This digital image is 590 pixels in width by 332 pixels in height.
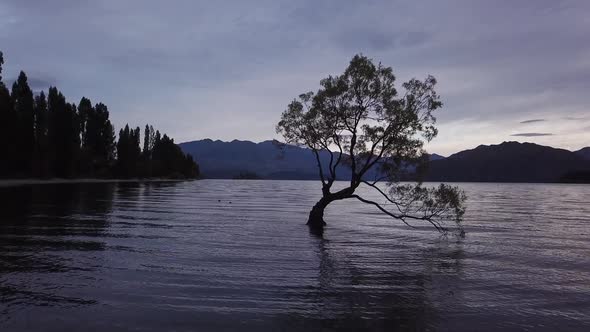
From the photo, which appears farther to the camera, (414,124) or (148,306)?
(414,124)

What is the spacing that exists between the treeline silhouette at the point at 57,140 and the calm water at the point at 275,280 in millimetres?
77251

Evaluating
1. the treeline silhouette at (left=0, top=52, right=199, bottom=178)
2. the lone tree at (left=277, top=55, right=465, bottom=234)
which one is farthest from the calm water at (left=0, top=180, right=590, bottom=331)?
the treeline silhouette at (left=0, top=52, right=199, bottom=178)

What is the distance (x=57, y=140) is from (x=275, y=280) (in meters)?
128

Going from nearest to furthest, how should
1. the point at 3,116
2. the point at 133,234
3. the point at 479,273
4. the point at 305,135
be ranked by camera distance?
1. the point at 479,273
2. the point at 133,234
3. the point at 305,135
4. the point at 3,116

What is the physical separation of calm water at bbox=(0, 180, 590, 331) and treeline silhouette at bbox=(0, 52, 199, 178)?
77251 mm

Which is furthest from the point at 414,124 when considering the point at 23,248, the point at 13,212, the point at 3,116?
the point at 3,116

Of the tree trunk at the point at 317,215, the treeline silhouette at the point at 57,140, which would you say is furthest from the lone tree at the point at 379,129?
the treeline silhouette at the point at 57,140

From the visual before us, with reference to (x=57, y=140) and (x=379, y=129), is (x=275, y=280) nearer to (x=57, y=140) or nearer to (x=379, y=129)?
(x=379, y=129)

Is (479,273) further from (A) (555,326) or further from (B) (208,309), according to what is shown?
(B) (208,309)

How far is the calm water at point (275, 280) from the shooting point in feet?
41.6

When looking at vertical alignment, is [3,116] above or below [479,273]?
above

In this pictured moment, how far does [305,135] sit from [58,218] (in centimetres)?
2236

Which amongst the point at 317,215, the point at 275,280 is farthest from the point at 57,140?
the point at 275,280

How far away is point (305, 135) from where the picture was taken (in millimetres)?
38031
